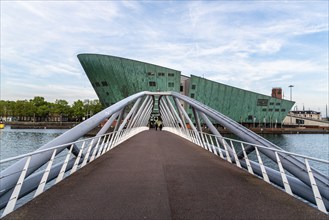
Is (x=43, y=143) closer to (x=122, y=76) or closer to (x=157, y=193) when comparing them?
(x=122, y=76)

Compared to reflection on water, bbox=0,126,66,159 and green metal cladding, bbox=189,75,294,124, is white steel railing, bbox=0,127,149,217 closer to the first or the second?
reflection on water, bbox=0,126,66,159

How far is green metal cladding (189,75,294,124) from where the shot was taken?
77250 millimetres

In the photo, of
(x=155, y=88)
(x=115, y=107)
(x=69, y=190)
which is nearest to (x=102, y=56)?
(x=155, y=88)

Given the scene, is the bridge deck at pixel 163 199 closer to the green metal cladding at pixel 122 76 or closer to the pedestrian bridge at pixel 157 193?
the pedestrian bridge at pixel 157 193

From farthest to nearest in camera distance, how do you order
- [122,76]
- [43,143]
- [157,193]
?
[122,76] → [43,143] → [157,193]

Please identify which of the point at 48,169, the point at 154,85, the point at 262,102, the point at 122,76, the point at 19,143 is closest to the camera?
the point at 48,169

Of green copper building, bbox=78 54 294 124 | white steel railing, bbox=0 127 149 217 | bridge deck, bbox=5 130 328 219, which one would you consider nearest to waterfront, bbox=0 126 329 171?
green copper building, bbox=78 54 294 124

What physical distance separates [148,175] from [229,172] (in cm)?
267

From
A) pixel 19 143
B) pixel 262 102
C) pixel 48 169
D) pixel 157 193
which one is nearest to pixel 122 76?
pixel 19 143

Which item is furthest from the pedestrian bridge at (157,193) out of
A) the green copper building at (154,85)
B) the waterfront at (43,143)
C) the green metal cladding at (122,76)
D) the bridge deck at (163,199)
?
the green copper building at (154,85)

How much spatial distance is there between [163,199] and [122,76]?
220 ft

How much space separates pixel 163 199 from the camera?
601cm

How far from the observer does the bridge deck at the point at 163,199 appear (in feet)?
16.6

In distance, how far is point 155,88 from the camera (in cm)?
7400
